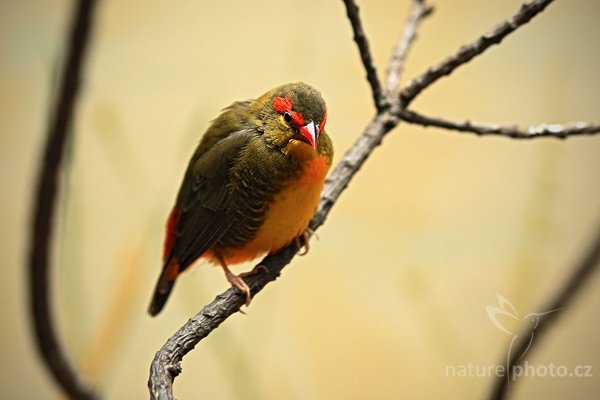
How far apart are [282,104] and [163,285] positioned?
59 cm

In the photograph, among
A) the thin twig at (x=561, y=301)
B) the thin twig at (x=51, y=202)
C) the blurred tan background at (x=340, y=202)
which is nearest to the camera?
the thin twig at (x=51, y=202)

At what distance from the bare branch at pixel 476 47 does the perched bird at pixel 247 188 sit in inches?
11.8

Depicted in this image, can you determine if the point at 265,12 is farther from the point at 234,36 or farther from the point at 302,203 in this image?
the point at 302,203

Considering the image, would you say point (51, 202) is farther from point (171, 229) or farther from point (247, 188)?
point (171, 229)

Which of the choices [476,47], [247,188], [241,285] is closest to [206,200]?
[247,188]

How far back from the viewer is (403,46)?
176 centimetres

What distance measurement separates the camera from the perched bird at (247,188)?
136 cm

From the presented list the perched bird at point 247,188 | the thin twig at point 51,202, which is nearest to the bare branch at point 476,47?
the perched bird at point 247,188

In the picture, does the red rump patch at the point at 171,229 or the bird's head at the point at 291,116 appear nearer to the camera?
the bird's head at the point at 291,116

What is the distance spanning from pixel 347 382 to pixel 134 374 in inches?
34.0

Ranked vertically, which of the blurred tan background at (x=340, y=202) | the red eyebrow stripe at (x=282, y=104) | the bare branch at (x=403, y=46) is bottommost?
the blurred tan background at (x=340, y=202)

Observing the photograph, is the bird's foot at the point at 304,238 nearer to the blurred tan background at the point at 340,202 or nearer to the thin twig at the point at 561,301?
the thin twig at the point at 561,301

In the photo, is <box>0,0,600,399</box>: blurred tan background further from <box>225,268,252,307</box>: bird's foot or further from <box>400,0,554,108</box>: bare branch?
<box>225,268,252,307</box>: bird's foot

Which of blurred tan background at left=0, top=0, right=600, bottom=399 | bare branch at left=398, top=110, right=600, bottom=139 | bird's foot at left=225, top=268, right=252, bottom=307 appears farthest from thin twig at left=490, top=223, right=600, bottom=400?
blurred tan background at left=0, top=0, right=600, bottom=399
